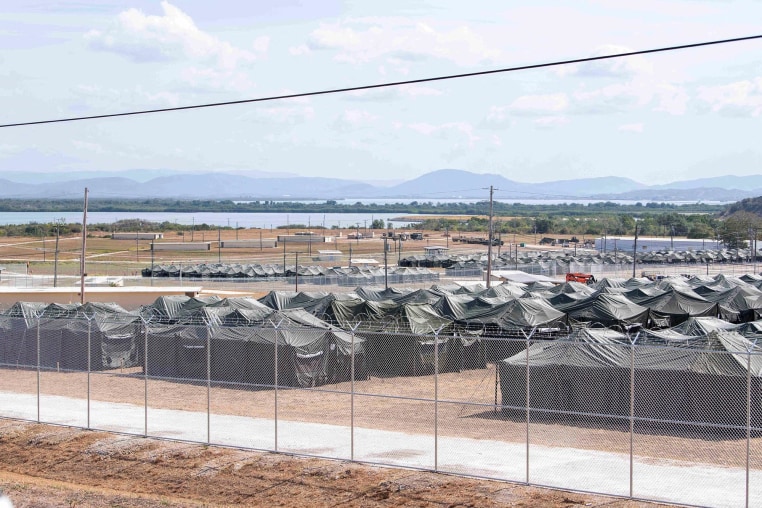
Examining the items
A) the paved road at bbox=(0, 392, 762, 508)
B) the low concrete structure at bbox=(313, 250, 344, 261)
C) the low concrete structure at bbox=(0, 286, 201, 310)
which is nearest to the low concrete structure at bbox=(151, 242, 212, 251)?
the low concrete structure at bbox=(313, 250, 344, 261)

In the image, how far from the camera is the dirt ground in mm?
15398

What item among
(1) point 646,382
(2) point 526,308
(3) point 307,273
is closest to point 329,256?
(3) point 307,273

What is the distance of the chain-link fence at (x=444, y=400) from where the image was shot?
54.5 ft

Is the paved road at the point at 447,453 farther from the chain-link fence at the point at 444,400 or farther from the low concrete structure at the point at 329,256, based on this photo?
the low concrete structure at the point at 329,256

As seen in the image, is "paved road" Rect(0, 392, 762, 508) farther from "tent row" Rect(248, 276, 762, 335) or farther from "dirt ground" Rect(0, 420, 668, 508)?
"tent row" Rect(248, 276, 762, 335)

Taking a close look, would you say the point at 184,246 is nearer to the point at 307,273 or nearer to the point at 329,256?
the point at 329,256

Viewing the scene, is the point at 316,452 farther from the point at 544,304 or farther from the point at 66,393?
the point at 544,304

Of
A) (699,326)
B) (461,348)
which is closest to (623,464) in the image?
(699,326)

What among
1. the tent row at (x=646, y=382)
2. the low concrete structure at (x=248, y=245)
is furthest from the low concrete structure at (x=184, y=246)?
the tent row at (x=646, y=382)

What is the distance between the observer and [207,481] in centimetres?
1717

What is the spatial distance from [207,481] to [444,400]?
15.8 ft

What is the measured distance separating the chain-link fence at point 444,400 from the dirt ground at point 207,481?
591 millimetres

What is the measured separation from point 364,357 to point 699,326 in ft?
32.2

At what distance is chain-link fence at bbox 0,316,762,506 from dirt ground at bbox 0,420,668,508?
59 centimetres
